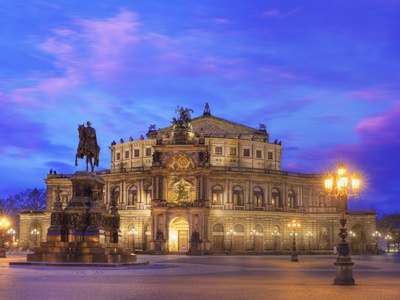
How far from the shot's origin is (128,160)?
4658 inches

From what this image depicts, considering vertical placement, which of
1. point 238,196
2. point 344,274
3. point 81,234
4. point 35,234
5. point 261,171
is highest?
point 261,171

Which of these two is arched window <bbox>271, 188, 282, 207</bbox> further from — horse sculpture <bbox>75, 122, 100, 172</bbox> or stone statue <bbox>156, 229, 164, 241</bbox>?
horse sculpture <bbox>75, 122, 100, 172</bbox>

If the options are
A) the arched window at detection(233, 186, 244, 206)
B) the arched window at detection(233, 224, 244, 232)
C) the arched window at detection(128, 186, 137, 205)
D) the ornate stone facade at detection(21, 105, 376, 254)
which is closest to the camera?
the ornate stone facade at detection(21, 105, 376, 254)

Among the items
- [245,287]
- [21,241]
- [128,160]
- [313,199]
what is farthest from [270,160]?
[245,287]

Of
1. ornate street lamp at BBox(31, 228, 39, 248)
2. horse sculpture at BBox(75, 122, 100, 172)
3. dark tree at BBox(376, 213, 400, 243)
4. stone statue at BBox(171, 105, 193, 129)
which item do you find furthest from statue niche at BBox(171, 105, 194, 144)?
dark tree at BBox(376, 213, 400, 243)

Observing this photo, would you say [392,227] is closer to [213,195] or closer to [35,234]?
[213,195]

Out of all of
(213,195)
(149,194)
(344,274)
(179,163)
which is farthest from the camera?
(149,194)

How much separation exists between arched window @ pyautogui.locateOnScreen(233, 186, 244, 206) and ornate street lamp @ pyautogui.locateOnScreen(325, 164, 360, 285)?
2902 inches

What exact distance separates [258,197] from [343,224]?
78.7 metres

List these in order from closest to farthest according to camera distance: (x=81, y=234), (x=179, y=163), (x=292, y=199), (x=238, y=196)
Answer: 1. (x=81, y=234)
2. (x=179, y=163)
3. (x=238, y=196)
4. (x=292, y=199)

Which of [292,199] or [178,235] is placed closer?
[178,235]

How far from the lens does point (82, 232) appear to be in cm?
4131

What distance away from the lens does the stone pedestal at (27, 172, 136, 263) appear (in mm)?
40438

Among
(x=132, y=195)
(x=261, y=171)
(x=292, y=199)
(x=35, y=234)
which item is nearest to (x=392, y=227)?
(x=292, y=199)
